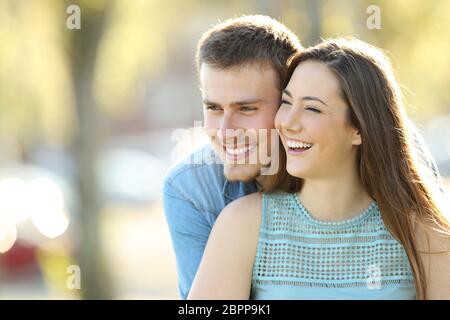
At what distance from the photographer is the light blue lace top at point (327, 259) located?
116 inches

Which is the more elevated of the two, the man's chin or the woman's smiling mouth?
the woman's smiling mouth

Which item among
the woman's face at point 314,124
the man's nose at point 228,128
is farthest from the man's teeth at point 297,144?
the man's nose at point 228,128

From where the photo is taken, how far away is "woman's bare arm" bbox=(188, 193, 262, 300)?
9.70ft

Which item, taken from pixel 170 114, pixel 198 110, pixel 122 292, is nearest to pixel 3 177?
pixel 122 292

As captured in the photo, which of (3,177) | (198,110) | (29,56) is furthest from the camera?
(198,110)

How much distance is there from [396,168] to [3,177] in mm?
10320

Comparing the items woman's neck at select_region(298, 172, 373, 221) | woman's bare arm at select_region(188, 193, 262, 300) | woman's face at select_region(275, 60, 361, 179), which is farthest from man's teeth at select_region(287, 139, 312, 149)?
woman's bare arm at select_region(188, 193, 262, 300)

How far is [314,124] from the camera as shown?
2.98 meters

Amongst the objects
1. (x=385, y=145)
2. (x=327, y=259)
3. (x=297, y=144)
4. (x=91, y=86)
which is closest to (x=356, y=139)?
(x=385, y=145)

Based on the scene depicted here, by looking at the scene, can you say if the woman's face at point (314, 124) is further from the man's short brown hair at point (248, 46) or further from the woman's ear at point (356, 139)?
the man's short brown hair at point (248, 46)

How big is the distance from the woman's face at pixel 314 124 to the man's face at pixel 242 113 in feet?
0.87

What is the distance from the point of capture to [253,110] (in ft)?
10.9

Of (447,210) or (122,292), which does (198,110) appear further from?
(447,210)

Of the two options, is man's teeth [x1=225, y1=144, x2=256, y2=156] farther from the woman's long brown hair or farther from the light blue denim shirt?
the woman's long brown hair
